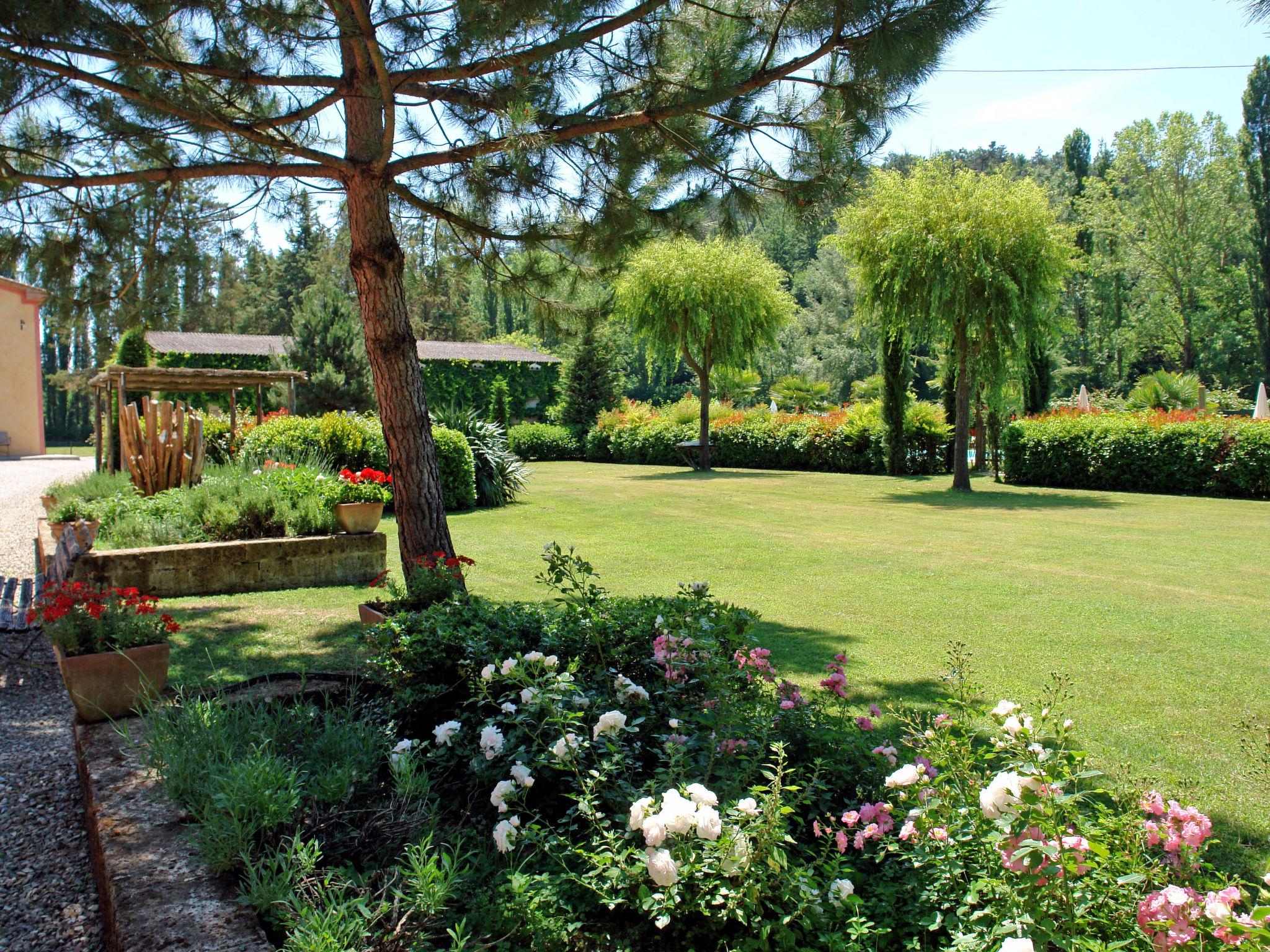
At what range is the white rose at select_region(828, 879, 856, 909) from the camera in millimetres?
1699

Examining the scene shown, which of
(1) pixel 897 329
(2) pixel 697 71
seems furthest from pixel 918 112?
(1) pixel 897 329

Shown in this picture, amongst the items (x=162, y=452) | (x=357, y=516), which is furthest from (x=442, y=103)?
(x=162, y=452)

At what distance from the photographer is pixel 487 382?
31.0m

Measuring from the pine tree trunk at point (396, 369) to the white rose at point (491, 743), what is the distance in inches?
129

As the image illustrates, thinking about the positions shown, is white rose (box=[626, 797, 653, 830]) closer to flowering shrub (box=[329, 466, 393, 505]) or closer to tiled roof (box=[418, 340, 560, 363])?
flowering shrub (box=[329, 466, 393, 505])

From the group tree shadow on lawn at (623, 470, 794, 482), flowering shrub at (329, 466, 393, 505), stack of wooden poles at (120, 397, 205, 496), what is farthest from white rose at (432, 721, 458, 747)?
tree shadow on lawn at (623, 470, 794, 482)

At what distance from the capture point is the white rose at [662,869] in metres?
1.64

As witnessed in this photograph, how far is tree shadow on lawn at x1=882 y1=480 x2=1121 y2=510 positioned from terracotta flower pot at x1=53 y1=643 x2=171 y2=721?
11.4 meters

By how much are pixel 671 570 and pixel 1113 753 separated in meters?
4.61

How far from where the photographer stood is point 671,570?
774cm

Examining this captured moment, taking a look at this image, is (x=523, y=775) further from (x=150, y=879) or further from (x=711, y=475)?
(x=711, y=475)

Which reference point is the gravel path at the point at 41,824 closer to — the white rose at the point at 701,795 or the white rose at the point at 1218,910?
the white rose at the point at 701,795

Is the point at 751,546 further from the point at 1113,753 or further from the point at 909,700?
the point at 1113,753

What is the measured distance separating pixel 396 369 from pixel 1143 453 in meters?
13.9
